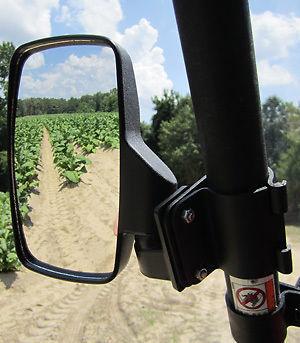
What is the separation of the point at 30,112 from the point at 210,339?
15.5 feet

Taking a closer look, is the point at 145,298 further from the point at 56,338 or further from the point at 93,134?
the point at 93,134

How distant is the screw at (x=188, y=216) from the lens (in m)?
0.75

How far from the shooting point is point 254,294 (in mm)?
Answer: 780

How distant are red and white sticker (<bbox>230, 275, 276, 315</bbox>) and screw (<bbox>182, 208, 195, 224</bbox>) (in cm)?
12

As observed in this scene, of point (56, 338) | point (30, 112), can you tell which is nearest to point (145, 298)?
point (56, 338)

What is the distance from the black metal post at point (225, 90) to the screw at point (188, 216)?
0.05m

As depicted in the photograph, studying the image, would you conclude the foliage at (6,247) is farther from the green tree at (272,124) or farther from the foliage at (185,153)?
the green tree at (272,124)

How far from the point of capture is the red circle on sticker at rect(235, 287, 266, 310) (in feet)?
2.56

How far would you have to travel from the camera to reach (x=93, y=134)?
3.22 feet

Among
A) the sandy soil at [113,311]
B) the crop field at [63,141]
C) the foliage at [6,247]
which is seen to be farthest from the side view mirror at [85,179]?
the foliage at [6,247]

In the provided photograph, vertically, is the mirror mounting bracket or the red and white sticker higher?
the mirror mounting bracket

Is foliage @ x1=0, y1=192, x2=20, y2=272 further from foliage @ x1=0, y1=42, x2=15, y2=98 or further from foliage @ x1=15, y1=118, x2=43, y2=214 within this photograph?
foliage @ x1=15, y1=118, x2=43, y2=214

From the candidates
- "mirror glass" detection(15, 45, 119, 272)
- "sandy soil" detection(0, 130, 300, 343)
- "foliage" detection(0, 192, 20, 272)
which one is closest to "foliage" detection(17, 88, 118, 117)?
"mirror glass" detection(15, 45, 119, 272)

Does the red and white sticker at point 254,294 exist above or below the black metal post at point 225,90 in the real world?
below
